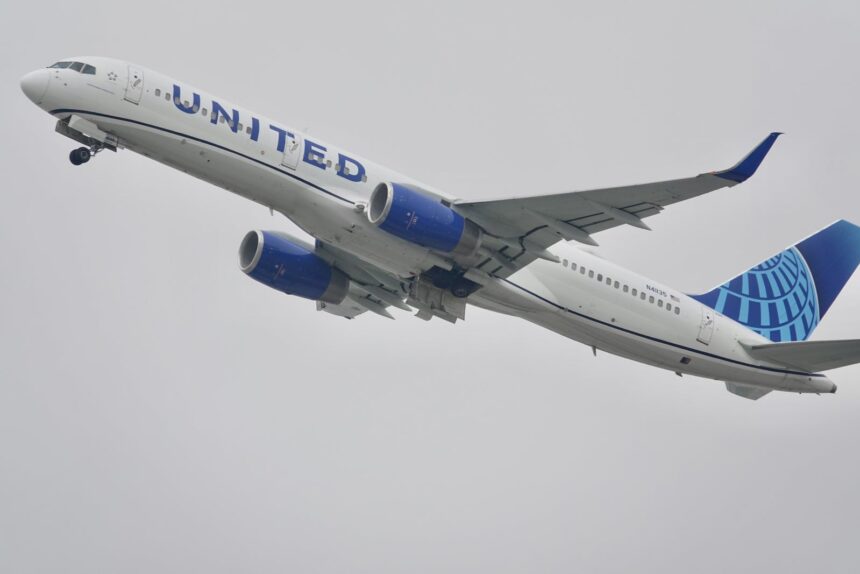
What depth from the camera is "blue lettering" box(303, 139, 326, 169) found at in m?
37.7

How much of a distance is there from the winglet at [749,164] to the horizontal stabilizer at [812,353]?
31.3 feet

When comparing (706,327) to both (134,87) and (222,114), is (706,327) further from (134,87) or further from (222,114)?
(134,87)

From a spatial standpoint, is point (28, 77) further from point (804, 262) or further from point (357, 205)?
point (804, 262)

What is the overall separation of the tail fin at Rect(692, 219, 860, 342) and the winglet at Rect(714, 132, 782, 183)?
38.5 ft

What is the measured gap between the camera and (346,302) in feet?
149

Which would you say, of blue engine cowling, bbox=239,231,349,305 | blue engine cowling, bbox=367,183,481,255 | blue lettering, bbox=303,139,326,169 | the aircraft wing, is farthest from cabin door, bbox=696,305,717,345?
blue lettering, bbox=303,139,326,169

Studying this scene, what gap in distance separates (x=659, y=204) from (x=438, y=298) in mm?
7992

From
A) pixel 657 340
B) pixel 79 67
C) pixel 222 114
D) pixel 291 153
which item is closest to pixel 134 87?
pixel 79 67

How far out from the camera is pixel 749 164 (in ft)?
106

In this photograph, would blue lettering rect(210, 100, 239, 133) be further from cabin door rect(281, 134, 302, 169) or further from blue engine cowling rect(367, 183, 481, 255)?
blue engine cowling rect(367, 183, 481, 255)

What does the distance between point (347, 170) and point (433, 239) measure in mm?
3377

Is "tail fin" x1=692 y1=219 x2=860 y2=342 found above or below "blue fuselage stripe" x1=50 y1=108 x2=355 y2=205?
above

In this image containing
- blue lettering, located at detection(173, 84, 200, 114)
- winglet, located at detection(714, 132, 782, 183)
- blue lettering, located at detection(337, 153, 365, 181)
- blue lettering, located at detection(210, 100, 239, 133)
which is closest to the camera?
winglet, located at detection(714, 132, 782, 183)

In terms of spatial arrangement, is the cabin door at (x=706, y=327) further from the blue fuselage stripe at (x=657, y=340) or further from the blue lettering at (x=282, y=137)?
the blue lettering at (x=282, y=137)
